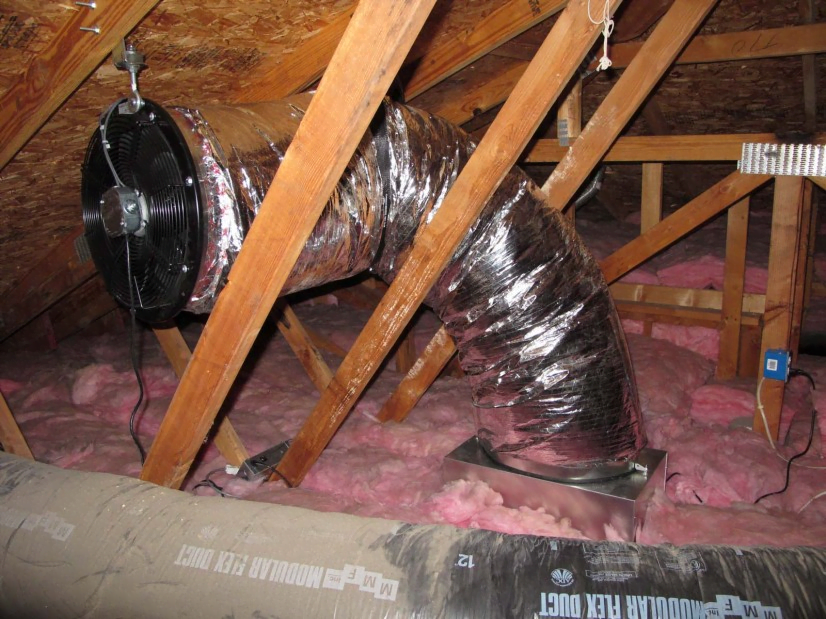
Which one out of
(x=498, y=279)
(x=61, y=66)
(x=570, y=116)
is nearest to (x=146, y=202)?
(x=61, y=66)

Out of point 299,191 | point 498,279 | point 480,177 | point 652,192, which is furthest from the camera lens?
point 652,192

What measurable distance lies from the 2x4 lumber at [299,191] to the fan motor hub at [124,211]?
0.26m

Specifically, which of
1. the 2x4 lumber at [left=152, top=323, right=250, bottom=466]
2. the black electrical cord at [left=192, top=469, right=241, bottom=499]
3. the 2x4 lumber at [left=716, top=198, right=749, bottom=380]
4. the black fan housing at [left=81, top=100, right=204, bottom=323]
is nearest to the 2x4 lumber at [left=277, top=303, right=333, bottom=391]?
the 2x4 lumber at [left=152, top=323, right=250, bottom=466]

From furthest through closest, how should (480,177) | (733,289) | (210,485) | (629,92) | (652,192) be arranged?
1. (652,192)
2. (733,289)
3. (210,485)
4. (629,92)
5. (480,177)

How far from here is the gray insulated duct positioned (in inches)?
54.1

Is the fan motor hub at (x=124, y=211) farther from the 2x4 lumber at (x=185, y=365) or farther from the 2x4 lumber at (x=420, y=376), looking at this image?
the 2x4 lumber at (x=420, y=376)

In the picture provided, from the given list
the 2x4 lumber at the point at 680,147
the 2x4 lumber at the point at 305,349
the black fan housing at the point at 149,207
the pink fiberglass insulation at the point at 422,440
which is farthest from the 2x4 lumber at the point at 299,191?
the 2x4 lumber at the point at 680,147

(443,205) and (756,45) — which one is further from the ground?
(756,45)

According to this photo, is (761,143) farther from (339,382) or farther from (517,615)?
(517,615)

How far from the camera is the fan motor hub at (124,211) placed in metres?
1.40

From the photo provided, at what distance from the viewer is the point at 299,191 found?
47.3 inches

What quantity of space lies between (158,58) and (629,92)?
1465mm

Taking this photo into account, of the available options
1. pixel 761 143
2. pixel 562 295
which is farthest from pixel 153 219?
pixel 761 143

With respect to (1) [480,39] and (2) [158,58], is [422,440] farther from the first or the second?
(2) [158,58]
